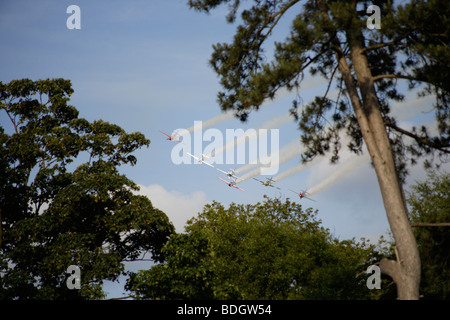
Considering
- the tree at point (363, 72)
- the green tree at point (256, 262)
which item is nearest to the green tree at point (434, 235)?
the green tree at point (256, 262)

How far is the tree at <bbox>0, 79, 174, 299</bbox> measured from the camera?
1878cm

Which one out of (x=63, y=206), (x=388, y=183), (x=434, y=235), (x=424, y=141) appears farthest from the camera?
(x=434, y=235)

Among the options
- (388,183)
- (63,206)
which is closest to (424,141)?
(388,183)

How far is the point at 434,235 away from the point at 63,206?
2079 centimetres

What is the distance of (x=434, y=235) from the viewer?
27297 millimetres

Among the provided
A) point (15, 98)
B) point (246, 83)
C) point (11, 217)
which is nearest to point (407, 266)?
point (246, 83)

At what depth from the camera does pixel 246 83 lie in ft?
48.1

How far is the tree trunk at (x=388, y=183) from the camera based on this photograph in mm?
10617

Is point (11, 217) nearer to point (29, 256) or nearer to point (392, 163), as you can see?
point (29, 256)

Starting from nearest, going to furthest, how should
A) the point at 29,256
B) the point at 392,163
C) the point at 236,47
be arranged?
the point at 392,163 < the point at 236,47 < the point at 29,256

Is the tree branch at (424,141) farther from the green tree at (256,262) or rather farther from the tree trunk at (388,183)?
the green tree at (256,262)

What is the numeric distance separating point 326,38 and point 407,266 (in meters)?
6.24

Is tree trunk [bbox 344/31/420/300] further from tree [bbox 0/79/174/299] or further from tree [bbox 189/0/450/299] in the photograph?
tree [bbox 0/79/174/299]

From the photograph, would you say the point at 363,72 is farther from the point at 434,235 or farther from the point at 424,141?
the point at 434,235
